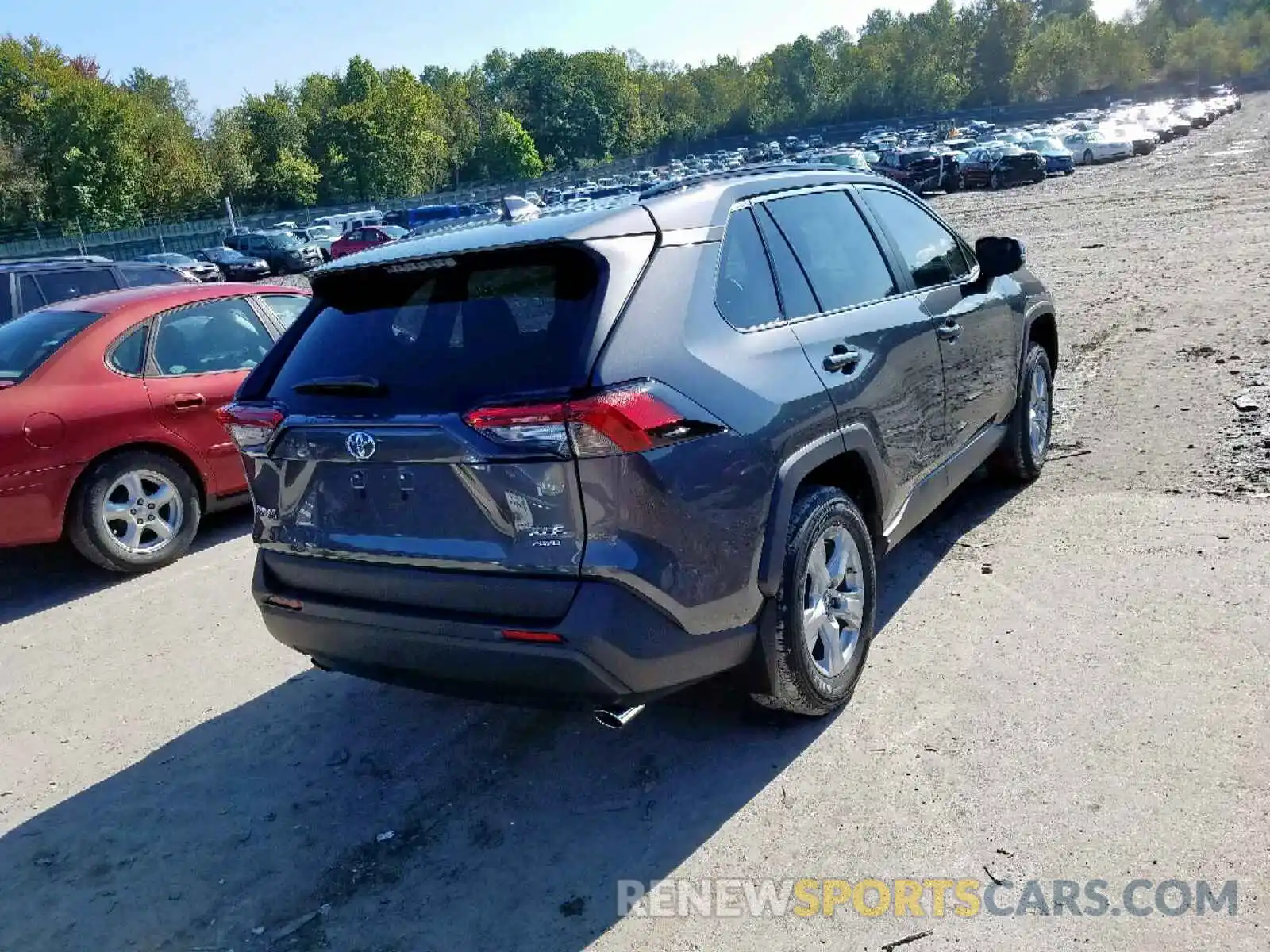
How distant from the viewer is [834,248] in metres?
4.00

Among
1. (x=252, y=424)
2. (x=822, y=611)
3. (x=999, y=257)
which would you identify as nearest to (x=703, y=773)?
(x=822, y=611)

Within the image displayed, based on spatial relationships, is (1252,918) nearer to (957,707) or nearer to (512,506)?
(957,707)

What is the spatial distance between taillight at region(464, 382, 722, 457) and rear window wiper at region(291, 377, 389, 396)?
42 centimetres

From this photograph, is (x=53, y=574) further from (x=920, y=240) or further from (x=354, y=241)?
(x=354, y=241)

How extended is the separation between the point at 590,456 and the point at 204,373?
439 centimetres

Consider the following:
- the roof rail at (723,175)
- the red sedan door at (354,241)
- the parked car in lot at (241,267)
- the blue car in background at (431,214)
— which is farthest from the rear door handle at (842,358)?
the blue car in background at (431,214)

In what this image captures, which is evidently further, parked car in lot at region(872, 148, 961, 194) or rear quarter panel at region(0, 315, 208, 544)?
parked car in lot at region(872, 148, 961, 194)

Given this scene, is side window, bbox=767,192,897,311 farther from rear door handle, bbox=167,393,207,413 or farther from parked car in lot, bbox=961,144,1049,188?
parked car in lot, bbox=961,144,1049,188

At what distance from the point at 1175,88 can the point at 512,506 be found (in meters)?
147

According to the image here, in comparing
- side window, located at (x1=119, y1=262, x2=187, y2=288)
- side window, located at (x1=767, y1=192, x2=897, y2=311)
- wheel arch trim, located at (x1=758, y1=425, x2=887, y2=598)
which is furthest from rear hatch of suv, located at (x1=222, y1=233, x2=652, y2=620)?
side window, located at (x1=119, y1=262, x2=187, y2=288)

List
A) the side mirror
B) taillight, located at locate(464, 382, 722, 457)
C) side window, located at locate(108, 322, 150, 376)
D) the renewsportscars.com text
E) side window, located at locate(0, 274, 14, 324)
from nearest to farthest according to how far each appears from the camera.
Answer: the renewsportscars.com text → taillight, located at locate(464, 382, 722, 457) → the side mirror → side window, located at locate(108, 322, 150, 376) → side window, located at locate(0, 274, 14, 324)

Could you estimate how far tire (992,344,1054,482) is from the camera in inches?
216

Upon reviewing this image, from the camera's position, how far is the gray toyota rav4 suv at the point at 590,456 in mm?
2781

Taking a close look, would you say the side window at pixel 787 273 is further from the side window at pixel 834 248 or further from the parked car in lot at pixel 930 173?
the parked car in lot at pixel 930 173
